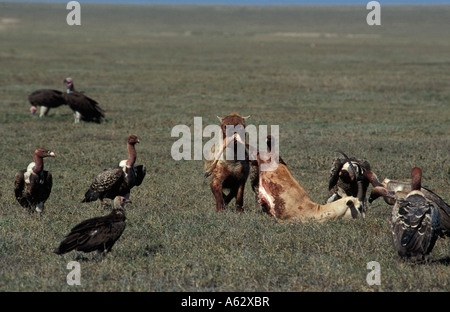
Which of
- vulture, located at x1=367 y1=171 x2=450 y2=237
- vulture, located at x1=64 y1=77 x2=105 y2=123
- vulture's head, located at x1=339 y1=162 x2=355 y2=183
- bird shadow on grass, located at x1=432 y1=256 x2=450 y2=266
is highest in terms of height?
vulture, located at x1=64 y1=77 x2=105 y2=123

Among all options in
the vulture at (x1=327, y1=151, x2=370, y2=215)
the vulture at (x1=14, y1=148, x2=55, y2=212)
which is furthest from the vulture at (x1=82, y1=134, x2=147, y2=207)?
the vulture at (x1=327, y1=151, x2=370, y2=215)

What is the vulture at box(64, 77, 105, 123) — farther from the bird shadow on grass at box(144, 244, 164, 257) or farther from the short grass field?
the bird shadow on grass at box(144, 244, 164, 257)

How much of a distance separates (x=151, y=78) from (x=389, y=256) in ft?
97.9

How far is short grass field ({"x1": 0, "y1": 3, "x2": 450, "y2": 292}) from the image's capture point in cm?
657

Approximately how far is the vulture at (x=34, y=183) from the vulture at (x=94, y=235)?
2.34m

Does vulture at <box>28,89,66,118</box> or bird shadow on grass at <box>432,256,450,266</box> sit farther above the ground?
vulture at <box>28,89,66,118</box>

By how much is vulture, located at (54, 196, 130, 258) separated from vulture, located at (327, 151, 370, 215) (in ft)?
12.0

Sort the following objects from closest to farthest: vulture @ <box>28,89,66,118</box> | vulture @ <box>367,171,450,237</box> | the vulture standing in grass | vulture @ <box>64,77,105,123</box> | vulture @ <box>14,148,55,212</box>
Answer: the vulture standing in grass → vulture @ <box>367,171,450,237</box> → vulture @ <box>14,148,55,212</box> → vulture @ <box>64,77,105,123</box> → vulture @ <box>28,89,66,118</box>

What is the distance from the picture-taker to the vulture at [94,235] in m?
6.70

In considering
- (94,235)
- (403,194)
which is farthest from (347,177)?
(94,235)

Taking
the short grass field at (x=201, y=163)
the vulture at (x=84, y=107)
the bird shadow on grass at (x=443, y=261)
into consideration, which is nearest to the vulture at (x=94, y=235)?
the short grass field at (x=201, y=163)

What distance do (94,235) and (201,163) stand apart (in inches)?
306

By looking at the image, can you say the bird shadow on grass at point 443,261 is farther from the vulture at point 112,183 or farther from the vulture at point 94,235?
the vulture at point 112,183
